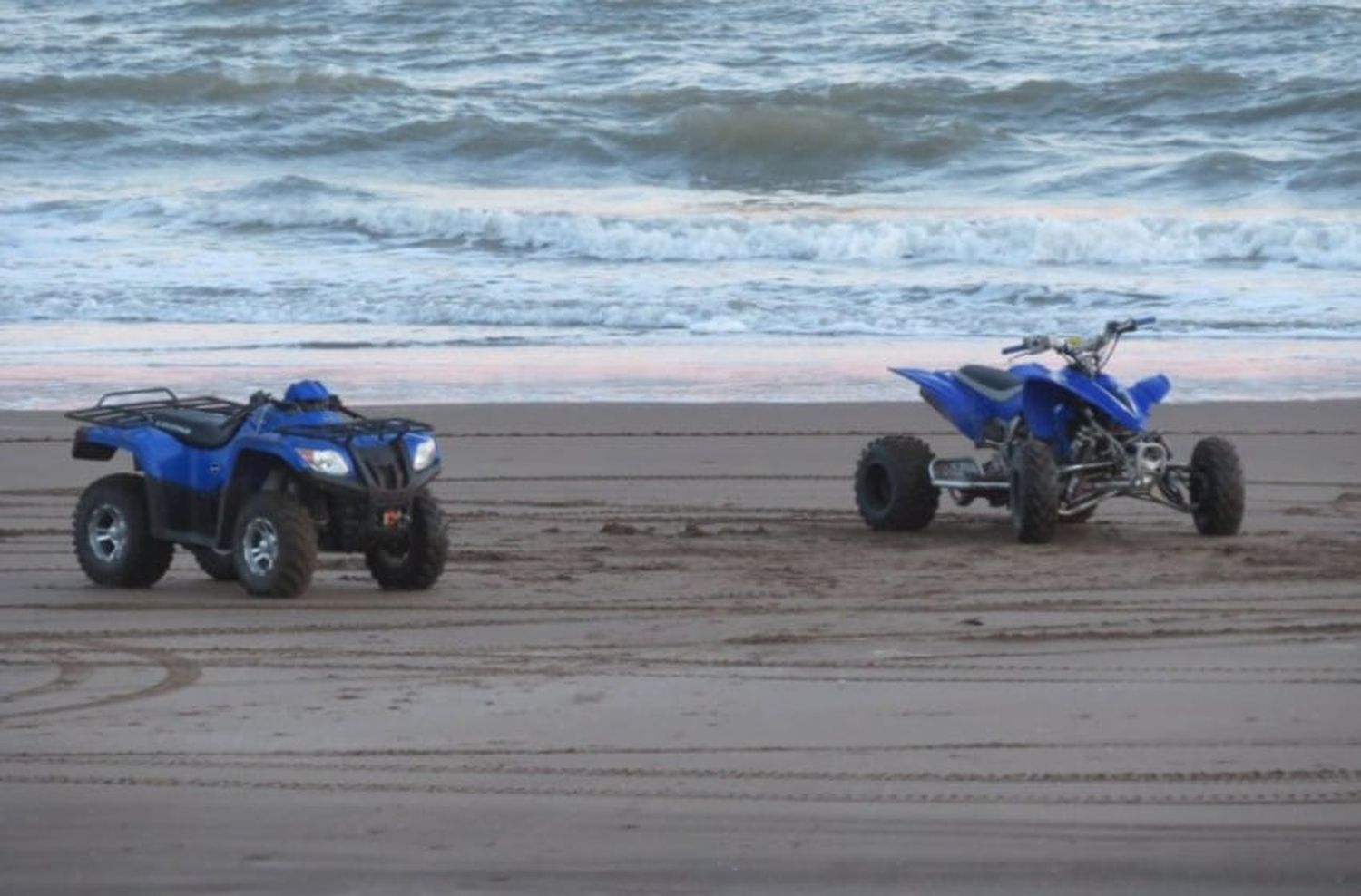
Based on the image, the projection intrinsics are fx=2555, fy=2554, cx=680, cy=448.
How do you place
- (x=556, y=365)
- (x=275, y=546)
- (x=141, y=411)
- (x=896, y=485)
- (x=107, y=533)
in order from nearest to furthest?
(x=275, y=546)
(x=107, y=533)
(x=141, y=411)
(x=896, y=485)
(x=556, y=365)

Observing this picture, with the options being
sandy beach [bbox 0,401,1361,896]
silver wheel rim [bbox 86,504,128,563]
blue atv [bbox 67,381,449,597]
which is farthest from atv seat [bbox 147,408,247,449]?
sandy beach [bbox 0,401,1361,896]

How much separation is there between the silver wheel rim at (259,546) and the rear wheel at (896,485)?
2.84 m

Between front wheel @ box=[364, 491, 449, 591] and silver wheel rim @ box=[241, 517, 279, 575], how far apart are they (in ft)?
1.20

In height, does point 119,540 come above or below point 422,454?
below

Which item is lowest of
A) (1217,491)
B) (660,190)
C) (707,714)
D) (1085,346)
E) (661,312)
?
(707,714)

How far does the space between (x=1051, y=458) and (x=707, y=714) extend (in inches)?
146

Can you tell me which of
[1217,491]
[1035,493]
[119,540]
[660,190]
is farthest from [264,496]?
[660,190]

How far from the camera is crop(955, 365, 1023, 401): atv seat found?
33.6 feet

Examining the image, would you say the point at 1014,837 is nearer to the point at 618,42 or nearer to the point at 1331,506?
the point at 1331,506

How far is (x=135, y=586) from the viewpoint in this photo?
8562mm

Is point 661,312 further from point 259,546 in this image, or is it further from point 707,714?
point 707,714

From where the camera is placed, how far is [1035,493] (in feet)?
31.3

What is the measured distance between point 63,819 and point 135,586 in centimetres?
340

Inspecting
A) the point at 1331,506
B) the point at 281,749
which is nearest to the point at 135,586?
the point at 281,749
